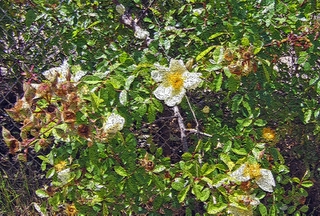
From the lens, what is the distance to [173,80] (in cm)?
161

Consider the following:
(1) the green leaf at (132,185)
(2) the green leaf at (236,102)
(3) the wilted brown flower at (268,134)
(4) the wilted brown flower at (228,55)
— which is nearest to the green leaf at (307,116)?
(3) the wilted brown flower at (268,134)

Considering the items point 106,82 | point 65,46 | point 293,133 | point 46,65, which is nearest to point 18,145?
point 106,82

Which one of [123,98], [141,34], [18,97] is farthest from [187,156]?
[18,97]

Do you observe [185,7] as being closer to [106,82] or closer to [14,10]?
[106,82]

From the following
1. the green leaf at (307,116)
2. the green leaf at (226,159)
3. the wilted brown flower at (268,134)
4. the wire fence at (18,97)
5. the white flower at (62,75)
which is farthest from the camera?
the wire fence at (18,97)

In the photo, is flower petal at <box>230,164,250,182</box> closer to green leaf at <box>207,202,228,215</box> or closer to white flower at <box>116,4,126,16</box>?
green leaf at <box>207,202,228,215</box>

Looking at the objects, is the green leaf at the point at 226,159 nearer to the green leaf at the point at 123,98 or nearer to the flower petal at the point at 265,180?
the flower petal at the point at 265,180

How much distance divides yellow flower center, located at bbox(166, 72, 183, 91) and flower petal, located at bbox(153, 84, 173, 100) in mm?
17

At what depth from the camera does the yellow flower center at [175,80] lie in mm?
1611

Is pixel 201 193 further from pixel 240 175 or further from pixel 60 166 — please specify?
pixel 60 166

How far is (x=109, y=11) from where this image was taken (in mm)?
2156

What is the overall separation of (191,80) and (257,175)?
403 mm

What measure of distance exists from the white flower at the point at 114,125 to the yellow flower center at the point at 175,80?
8.3 inches

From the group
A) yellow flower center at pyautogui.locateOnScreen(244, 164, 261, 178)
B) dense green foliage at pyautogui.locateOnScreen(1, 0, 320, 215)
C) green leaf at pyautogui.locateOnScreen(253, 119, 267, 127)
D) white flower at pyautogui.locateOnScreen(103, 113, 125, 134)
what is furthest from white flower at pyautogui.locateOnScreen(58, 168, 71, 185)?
green leaf at pyautogui.locateOnScreen(253, 119, 267, 127)
